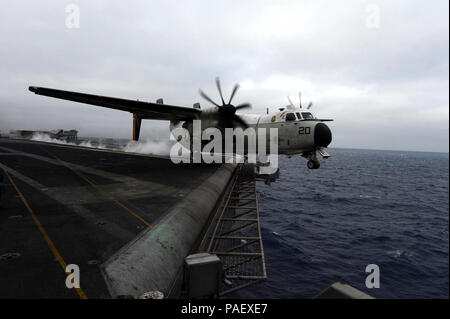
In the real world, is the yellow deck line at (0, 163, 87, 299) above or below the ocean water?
above

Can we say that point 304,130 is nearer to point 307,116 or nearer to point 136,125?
point 307,116

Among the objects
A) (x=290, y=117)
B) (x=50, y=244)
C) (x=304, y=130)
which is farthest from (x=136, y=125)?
(x=50, y=244)

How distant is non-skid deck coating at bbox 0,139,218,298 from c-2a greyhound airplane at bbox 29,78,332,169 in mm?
6372

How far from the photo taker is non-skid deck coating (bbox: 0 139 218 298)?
5.03 metres

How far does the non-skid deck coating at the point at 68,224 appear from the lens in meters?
5.03

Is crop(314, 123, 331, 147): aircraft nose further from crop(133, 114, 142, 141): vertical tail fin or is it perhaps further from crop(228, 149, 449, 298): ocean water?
crop(133, 114, 142, 141): vertical tail fin

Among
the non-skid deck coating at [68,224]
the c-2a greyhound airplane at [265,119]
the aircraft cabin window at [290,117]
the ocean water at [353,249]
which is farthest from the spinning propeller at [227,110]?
the ocean water at [353,249]

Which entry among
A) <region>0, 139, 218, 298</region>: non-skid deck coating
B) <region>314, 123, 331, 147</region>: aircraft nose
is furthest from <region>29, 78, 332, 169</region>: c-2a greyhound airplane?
<region>0, 139, 218, 298</region>: non-skid deck coating

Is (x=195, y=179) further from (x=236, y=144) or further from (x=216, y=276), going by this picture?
(x=216, y=276)

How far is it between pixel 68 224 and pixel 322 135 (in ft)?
52.8

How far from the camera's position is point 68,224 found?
804 centimetres

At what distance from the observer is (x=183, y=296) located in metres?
5.03
